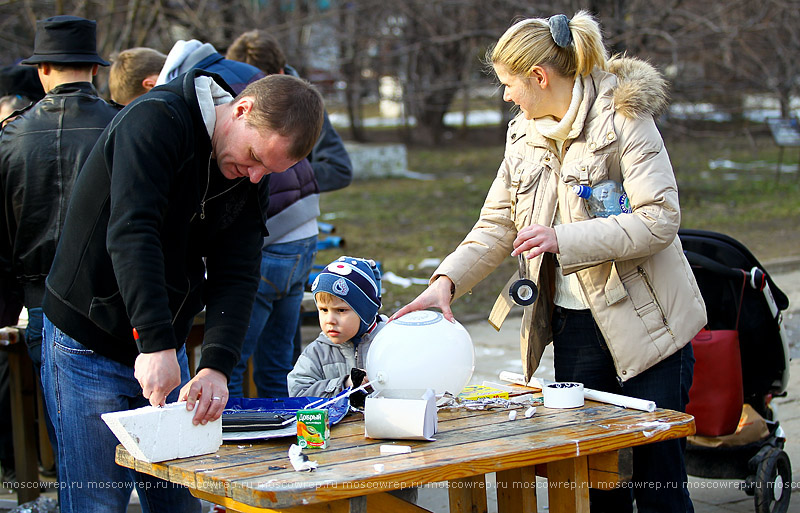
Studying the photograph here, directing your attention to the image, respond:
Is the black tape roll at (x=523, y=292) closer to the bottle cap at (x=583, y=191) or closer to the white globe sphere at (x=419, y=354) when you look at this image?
the white globe sphere at (x=419, y=354)

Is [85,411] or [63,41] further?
[63,41]

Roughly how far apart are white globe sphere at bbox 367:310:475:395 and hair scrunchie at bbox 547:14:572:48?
0.94 meters

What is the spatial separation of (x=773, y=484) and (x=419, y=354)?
5.75 feet

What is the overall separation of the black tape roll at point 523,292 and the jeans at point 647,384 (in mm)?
157

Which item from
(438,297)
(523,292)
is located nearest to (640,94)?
(523,292)

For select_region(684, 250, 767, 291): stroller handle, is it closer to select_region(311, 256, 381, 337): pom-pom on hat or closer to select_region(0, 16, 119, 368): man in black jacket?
select_region(311, 256, 381, 337): pom-pom on hat

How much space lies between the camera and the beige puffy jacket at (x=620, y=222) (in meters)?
2.83

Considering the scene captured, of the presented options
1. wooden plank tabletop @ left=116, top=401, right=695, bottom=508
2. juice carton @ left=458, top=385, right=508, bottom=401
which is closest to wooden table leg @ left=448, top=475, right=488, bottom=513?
juice carton @ left=458, top=385, right=508, bottom=401

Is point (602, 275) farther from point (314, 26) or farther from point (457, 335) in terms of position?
point (314, 26)

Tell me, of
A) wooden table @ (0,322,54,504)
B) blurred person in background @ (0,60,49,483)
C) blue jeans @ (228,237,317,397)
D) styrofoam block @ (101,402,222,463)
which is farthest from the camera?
blurred person in background @ (0,60,49,483)

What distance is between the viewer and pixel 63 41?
367 cm

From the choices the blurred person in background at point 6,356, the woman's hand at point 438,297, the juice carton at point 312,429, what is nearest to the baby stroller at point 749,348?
the woman's hand at point 438,297

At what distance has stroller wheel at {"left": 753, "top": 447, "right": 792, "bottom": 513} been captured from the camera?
365cm

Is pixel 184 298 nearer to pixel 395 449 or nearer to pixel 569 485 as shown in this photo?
pixel 395 449
